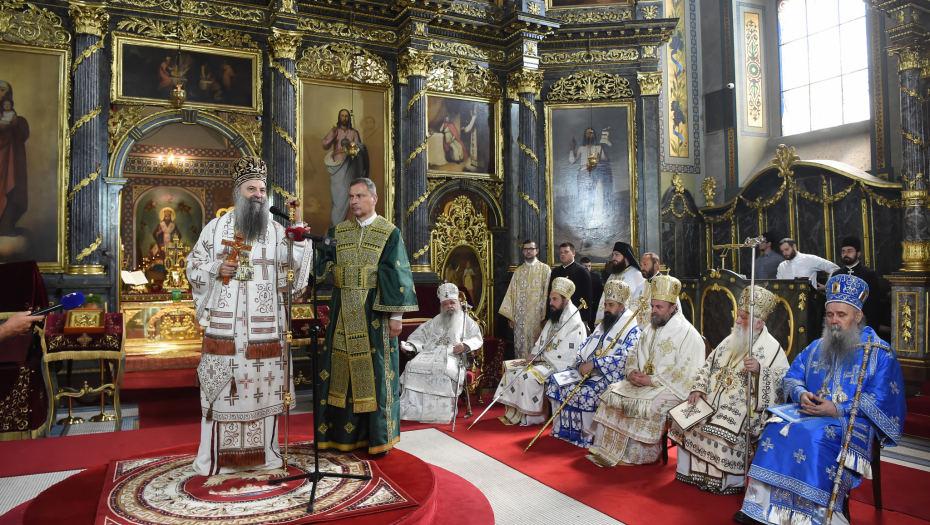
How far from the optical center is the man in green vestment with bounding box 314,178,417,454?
180 inches

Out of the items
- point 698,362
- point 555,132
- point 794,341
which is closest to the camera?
point 698,362

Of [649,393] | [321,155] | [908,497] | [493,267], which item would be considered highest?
[321,155]

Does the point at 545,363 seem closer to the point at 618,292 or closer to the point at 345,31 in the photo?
the point at 618,292

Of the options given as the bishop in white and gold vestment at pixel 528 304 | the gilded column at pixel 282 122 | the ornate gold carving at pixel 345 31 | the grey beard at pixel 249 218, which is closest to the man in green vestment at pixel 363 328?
the grey beard at pixel 249 218

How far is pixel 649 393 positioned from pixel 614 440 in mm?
510

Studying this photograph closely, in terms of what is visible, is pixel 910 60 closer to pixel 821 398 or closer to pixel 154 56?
pixel 821 398

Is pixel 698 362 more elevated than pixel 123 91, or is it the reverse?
pixel 123 91

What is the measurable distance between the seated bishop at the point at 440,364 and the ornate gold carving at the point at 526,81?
5002 millimetres

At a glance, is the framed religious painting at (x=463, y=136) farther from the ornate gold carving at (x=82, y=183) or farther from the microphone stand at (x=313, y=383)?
the microphone stand at (x=313, y=383)

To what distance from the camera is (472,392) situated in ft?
28.0

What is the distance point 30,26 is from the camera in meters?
8.50

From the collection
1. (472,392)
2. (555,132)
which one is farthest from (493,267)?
(472,392)

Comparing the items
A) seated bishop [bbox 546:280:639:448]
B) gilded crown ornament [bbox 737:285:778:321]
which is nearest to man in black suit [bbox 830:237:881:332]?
seated bishop [bbox 546:280:639:448]

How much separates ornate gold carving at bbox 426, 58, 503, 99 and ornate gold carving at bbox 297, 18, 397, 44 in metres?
0.92
